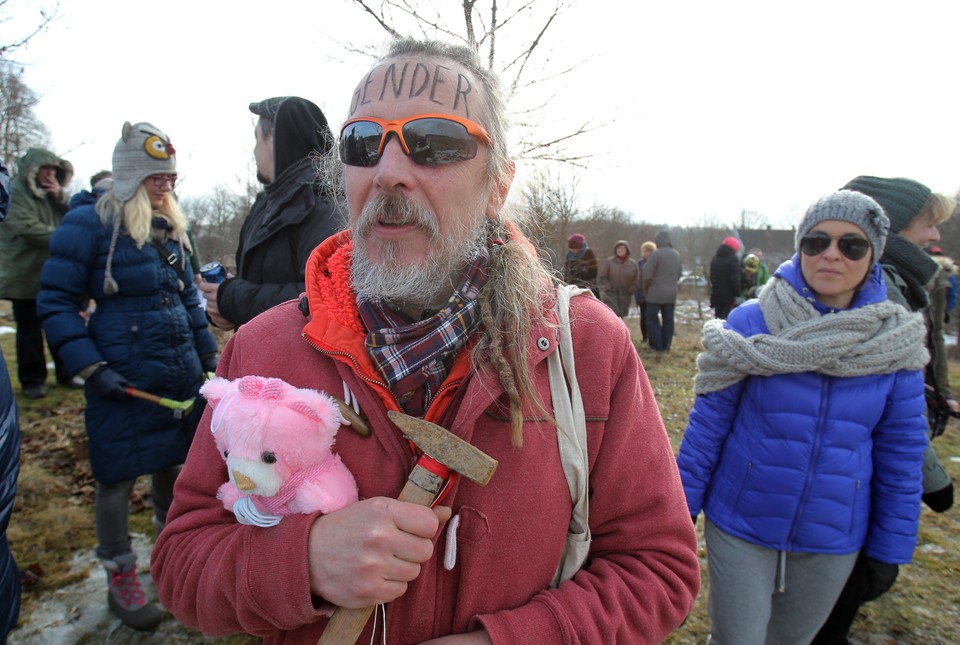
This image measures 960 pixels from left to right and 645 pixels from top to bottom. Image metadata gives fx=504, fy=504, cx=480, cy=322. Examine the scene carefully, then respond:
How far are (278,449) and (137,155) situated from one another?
8.27ft

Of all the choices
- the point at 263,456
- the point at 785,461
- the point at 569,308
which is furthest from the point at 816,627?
the point at 263,456

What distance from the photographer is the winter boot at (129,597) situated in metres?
2.54

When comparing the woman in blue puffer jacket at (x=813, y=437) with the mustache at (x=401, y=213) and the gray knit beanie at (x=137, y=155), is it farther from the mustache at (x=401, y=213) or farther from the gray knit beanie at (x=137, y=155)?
the gray knit beanie at (x=137, y=155)

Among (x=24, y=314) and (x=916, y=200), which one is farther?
(x=24, y=314)

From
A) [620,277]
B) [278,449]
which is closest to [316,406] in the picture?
[278,449]

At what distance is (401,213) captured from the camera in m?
1.30

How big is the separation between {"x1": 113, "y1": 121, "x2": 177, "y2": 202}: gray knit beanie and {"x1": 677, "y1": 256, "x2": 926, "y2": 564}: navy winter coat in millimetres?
3174

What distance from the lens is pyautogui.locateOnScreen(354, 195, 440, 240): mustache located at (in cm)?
129

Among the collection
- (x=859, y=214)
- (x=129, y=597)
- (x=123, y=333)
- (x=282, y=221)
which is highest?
(x=859, y=214)

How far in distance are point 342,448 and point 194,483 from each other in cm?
39

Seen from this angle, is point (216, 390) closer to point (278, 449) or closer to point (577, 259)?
point (278, 449)

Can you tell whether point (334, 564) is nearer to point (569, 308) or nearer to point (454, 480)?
point (454, 480)

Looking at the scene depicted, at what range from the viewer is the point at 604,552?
4.07 ft

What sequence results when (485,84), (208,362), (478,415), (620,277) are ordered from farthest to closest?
(620,277)
(208,362)
(485,84)
(478,415)
